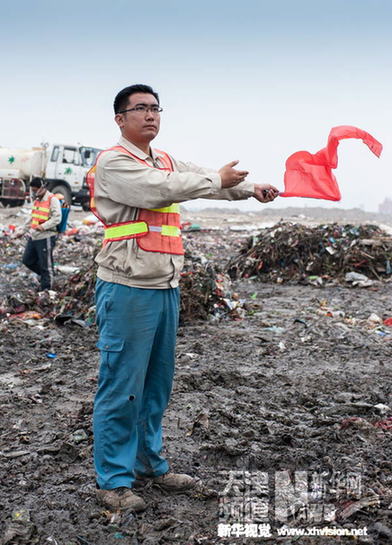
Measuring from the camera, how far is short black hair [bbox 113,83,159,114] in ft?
9.31

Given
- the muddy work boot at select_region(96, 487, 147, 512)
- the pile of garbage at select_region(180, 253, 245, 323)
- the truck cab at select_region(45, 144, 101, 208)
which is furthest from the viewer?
the truck cab at select_region(45, 144, 101, 208)

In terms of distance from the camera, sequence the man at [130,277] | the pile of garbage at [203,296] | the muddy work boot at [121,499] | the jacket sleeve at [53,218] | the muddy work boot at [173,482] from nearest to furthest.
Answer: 1. the man at [130,277]
2. the muddy work boot at [121,499]
3. the muddy work boot at [173,482]
4. the pile of garbage at [203,296]
5. the jacket sleeve at [53,218]

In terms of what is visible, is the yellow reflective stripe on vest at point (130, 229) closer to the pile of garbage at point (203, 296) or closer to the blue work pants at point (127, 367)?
the blue work pants at point (127, 367)

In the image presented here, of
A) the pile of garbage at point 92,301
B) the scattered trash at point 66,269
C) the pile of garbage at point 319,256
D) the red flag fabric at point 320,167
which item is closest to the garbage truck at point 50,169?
the scattered trash at point 66,269

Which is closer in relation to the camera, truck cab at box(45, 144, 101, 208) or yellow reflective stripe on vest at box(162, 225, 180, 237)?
yellow reflective stripe on vest at box(162, 225, 180, 237)

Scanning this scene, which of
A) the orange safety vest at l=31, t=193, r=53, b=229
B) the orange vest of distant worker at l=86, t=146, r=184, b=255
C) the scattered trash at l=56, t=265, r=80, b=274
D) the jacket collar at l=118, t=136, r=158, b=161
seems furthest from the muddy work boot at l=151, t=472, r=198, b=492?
the scattered trash at l=56, t=265, r=80, b=274

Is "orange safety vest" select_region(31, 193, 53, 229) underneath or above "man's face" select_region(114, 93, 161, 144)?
underneath

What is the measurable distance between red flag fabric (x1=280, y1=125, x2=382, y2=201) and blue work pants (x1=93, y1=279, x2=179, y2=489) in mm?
1070

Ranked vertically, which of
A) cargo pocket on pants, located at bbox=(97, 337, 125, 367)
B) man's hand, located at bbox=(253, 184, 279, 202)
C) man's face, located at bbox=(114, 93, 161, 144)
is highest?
man's face, located at bbox=(114, 93, 161, 144)

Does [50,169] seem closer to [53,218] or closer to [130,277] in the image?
[53,218]

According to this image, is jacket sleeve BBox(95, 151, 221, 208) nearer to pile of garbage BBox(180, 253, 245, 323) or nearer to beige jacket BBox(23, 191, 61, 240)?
pile of garbage BBox(180, 253, 245, 323)

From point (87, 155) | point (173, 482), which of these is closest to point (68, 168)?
point (87, 155)

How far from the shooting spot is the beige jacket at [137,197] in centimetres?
263

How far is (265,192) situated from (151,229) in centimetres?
73
